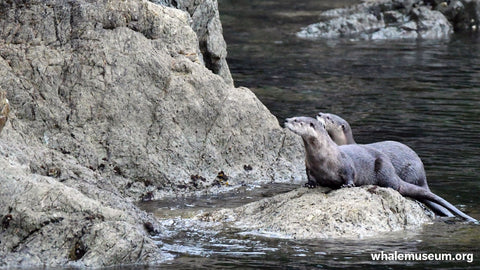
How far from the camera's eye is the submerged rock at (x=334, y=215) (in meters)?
7.65

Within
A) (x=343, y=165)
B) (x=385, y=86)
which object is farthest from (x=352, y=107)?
(x=343, y=165)

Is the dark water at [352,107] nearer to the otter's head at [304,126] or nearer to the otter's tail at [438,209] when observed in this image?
the otter's tail at [438,209]

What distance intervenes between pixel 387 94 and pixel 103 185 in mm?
8920

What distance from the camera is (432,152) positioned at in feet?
38.5

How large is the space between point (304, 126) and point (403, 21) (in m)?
17.0

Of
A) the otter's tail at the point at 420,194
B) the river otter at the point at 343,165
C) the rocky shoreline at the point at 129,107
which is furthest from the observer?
the rocky shoreline at the point at 129,107

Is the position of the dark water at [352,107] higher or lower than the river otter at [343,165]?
lower

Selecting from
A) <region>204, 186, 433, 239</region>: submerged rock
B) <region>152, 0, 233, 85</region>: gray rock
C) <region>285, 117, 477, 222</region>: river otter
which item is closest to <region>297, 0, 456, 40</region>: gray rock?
<region>152, 0, 233, 85</region>: gray rock

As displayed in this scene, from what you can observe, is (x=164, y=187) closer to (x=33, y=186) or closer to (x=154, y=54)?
(x=154, y=54)

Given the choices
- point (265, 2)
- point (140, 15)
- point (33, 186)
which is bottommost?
point (265, 2)

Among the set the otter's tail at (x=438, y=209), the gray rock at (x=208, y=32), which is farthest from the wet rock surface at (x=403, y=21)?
the otter's tail at (x=438, y=209)

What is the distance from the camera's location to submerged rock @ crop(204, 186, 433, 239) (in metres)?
7.65

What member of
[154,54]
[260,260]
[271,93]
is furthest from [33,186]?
[271,93]

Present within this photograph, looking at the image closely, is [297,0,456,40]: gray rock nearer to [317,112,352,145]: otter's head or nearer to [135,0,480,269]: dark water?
[135,0,480,269]: dark water
